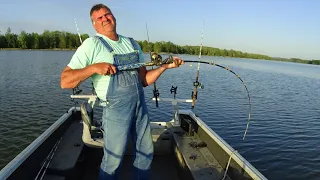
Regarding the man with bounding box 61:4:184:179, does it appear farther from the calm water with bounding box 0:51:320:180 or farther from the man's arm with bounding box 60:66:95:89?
the calm water with bounding box 0:51:320:180

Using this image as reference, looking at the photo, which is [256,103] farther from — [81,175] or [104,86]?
[104,86]

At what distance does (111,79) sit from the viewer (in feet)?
9.53

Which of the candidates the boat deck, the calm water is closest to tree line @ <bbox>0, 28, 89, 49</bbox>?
the calm water

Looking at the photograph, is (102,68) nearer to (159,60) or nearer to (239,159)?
(159,60)

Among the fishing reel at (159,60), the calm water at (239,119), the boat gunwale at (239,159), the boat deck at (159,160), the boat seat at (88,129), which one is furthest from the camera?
the calm water at (239,119)

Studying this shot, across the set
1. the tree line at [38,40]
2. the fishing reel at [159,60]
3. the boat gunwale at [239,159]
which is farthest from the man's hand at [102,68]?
the tree line at [38,40]

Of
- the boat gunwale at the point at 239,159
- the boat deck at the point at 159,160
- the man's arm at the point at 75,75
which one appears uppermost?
the man's arm at the point at 75,75

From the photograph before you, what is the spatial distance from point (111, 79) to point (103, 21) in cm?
61

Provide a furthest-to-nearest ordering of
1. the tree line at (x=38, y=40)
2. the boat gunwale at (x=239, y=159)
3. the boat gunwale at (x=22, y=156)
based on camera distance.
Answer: the tree line at (x=38, y=40) < the boat gunwale at (x=239, y=159) < the boat gunwale at (x=22, y=156)

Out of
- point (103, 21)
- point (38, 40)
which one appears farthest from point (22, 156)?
point (38, 40)

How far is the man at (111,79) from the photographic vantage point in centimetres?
276

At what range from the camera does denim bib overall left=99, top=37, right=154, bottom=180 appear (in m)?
2.95

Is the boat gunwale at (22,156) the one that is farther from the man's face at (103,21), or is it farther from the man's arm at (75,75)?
the man's face at (103,21)

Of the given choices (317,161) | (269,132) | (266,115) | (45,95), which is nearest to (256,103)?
(266,115)
